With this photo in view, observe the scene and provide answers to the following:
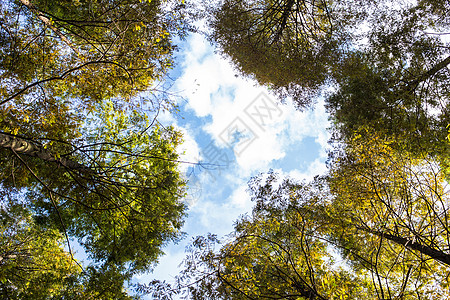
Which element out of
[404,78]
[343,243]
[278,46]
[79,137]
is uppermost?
[278,46]

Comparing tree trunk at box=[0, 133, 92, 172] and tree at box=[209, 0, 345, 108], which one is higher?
tree at box=[209, 0, 345, 108]

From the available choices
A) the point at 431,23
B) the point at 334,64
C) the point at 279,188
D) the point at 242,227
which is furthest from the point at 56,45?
the point at 431,23

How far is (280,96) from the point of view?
11.6 m

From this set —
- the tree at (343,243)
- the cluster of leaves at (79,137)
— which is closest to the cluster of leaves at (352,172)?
the tree at (343,243)

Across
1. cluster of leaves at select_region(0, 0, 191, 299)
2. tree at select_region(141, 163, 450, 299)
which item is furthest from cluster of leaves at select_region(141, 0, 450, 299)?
cluster of leaves at select_region(0, 0, 191, 299)

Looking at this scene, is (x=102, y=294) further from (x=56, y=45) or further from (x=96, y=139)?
(x=56, y=45)

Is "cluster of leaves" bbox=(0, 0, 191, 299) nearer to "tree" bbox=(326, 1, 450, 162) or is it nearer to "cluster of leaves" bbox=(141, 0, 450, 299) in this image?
"cluster of leaves" bbox=(141, 0, 450, 299)

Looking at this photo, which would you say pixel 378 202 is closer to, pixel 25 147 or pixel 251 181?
pixel 251 181

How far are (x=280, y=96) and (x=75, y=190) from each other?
9817 millimetres

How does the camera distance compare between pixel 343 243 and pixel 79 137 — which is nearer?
pixel 79 137

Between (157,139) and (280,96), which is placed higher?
(280,96)

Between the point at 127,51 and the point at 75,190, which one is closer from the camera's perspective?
the point at 127,51

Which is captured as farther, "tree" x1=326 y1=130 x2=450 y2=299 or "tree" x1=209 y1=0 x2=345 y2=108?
"tree" x1=209 y1=0 x2=345 y2=108

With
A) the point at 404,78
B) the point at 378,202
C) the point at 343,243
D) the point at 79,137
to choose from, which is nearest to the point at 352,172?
the point at 378,202
